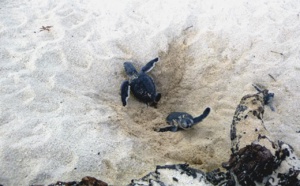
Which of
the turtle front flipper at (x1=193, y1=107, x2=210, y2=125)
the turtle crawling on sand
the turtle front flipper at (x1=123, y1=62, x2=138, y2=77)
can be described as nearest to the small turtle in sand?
the turtle front flipper at (x1=193, y1=107, x2=210, y2=125)

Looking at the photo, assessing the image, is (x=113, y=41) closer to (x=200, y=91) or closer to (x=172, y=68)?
(x=172, y=68)

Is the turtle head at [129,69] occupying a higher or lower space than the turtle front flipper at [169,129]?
higher

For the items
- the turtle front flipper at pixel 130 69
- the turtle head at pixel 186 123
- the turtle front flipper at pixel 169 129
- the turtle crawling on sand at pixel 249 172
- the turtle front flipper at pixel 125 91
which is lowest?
the turtle front flipper at pixel 169 129

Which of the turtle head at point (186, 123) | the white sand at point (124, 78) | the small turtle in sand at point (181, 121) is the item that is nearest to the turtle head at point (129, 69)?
the white sand at point (124, 78)

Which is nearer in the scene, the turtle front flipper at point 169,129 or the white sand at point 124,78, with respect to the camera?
the white sand at point 124,78

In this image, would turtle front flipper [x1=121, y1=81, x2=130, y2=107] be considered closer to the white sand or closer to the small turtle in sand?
the white sand

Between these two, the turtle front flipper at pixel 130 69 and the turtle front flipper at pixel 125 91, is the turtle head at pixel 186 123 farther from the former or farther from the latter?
the turtle front flipper at pixel 130 69

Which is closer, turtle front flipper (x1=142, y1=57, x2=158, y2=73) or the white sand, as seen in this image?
the white sand

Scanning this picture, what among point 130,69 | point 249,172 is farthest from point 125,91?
point 249,172
